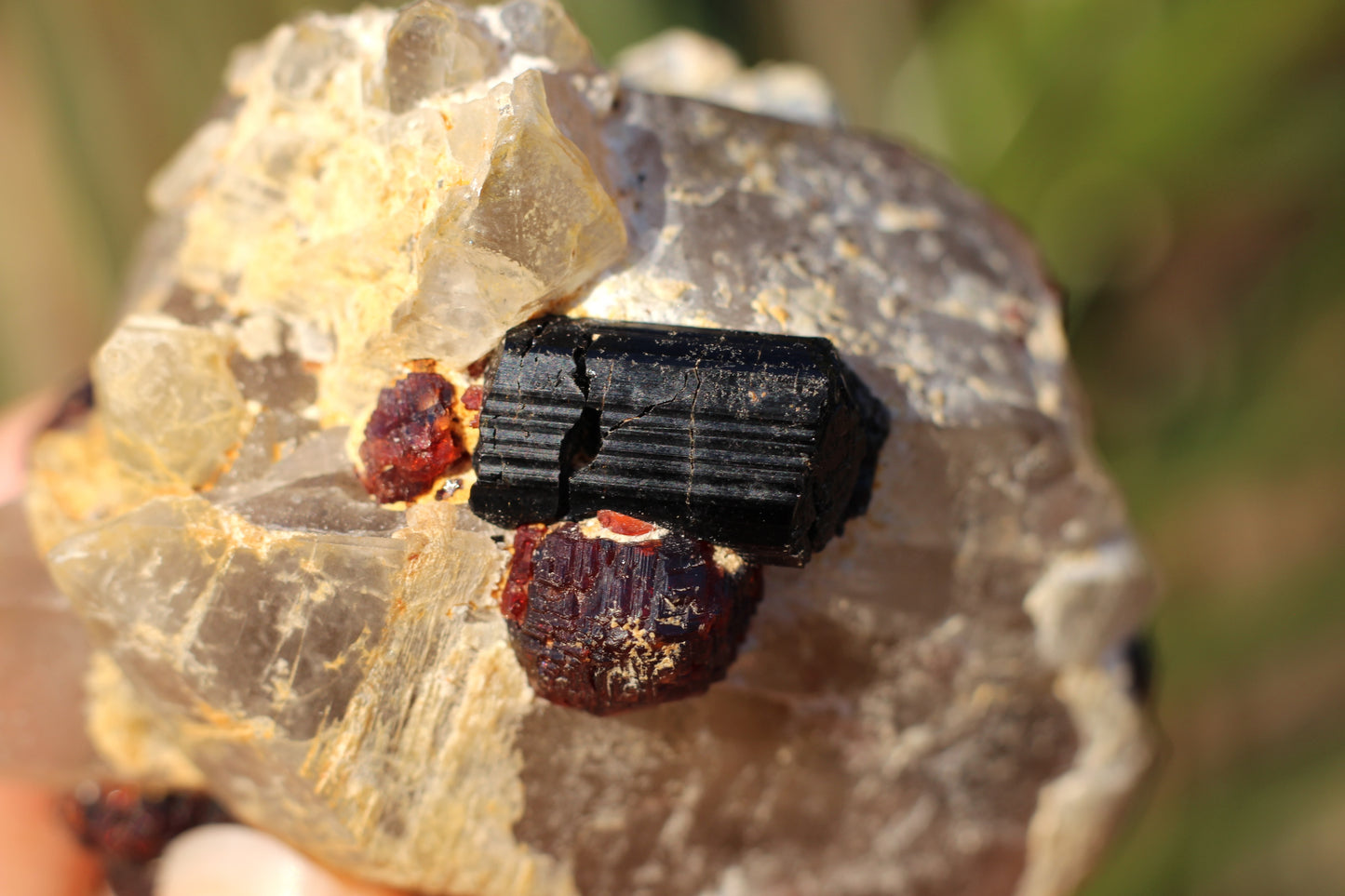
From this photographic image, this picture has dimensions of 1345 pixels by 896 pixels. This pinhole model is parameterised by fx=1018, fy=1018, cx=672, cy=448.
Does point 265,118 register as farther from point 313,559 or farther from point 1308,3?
point 1308,3

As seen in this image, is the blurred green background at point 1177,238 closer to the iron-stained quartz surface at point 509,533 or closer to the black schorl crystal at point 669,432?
the iron-stained quartz surface at point 509,533

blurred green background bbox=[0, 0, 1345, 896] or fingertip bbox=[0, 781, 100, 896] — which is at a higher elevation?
blurred green background bbox=[0, 0, 1345, 896]

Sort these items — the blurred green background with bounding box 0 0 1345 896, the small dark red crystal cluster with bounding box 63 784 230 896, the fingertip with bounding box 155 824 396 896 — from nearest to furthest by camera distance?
the fingertip with bounding box 155 824 396 896, the small dark red crystal cluster with bounding box 63 784 230 896, the blurred green background with bounding box 0 0 1345 896

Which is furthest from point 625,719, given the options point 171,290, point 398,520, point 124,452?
point 171,290

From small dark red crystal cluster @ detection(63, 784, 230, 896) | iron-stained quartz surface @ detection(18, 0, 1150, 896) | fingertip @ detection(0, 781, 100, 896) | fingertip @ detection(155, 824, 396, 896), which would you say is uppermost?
iron-stained quartz surface @ detection(18, 0, 1150, 896)

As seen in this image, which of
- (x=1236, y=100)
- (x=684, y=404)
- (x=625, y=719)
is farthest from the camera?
(x=1236, y=100)

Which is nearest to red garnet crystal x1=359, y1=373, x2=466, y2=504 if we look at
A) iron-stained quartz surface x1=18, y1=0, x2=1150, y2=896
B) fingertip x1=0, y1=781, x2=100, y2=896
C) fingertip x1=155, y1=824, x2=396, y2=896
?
iron-stained quartz surface x1=18, y1=0, x2=1150, y2=896

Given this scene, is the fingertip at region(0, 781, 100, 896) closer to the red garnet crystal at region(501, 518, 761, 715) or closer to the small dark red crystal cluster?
the small dark red crystal cluster

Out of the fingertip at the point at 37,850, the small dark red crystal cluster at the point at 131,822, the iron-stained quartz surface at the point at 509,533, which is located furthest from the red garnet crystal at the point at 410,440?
the fingertip at the point at 37,850

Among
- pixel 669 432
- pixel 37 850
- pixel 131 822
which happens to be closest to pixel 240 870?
pixel 131 822
